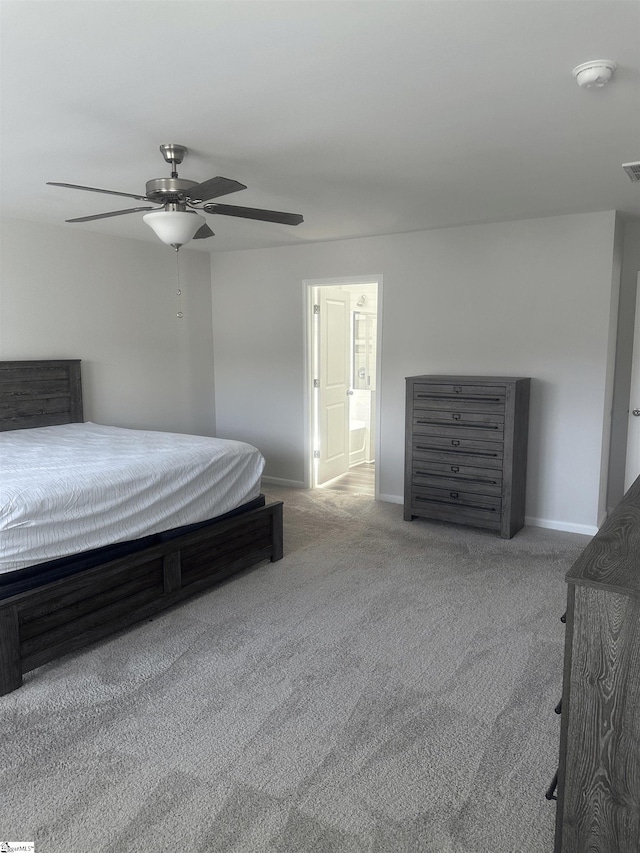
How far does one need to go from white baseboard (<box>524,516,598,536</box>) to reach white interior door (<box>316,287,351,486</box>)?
217 cm

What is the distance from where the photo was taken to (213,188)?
2600 millimetres

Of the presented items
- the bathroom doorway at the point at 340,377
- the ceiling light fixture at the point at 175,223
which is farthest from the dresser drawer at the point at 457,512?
the ceiling light fixture at the point at 175,223

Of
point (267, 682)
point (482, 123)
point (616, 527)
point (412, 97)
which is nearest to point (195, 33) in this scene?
point (412, 97)

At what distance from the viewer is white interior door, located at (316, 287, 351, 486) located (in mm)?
5918

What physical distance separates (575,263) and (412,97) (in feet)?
8.43

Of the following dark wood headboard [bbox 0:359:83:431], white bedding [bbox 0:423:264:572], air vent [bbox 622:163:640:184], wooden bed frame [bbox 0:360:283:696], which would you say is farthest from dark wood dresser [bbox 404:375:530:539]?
dark wood headboard [bbox 0:359:83:431]

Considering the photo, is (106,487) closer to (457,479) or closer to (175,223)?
(175,223)

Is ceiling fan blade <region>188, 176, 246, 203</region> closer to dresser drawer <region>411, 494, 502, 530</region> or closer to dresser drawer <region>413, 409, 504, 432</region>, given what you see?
dresser drawer <region>413, 409, 504, 432</region>

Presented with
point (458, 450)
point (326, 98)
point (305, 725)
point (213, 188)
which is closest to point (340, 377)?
point (458, 450)

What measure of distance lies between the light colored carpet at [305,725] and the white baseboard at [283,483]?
2.32 metres

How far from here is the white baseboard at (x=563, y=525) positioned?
4.55 metres

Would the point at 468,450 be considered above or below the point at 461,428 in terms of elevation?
below

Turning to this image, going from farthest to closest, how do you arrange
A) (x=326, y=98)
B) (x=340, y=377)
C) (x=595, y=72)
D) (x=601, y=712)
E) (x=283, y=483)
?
(x=340, y=377), (x=283, y=483), (x=326, y=98), (x=595, y=72), (x=601, y=712)

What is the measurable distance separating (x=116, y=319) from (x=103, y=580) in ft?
9.90
